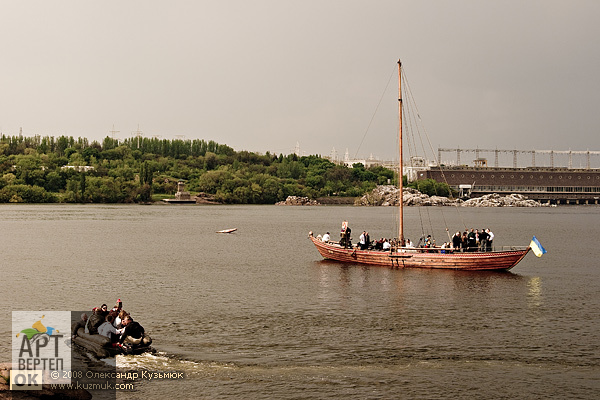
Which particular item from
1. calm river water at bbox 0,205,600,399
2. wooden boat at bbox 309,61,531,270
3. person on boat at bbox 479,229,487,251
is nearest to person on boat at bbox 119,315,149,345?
calm river water at bbox 0,205,600,399

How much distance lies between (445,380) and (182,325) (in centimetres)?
1385

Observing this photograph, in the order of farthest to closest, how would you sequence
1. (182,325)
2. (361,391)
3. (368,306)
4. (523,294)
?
(523,294) → (368,306) → (182,325) → (361,391)

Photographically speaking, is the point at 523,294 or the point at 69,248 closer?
the point at 523,294

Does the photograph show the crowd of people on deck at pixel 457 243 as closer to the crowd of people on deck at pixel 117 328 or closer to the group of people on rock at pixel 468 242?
the group of people on rock at pixel 468 242

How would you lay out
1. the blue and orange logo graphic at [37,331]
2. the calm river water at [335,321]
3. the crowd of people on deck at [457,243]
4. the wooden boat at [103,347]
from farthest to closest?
the crowd of people on deck at [457,243] < the blue and orange logo graphic at [37,331] < the wooden boat at [103,347] < the calm river water at [335,321]

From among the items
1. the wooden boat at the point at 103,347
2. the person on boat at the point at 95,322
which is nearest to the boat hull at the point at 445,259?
the wooden boat at the point at 103,347

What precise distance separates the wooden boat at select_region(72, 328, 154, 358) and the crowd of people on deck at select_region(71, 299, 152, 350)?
5.5 inches

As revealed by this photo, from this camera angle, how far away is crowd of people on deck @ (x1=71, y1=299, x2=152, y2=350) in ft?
84.6

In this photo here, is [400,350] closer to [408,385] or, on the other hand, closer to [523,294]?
[408,385]

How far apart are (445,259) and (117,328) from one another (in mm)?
29093

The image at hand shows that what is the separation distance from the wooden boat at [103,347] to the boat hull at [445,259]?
91.1 feet

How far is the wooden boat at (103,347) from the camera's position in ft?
83.7

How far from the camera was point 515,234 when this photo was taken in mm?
100250

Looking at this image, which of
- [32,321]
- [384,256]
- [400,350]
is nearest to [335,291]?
[384,256]
